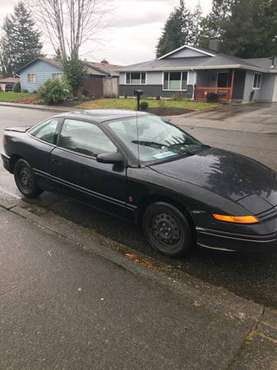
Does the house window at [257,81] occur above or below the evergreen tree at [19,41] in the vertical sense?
below

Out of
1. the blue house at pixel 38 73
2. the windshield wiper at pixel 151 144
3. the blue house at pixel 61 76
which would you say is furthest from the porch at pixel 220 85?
the windshield wiper at pixel 151 144

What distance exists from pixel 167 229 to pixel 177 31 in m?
53.3

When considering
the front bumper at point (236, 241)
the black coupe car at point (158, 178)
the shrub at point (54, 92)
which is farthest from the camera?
the shrub at point (54, 92)

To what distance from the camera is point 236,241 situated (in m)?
2.81

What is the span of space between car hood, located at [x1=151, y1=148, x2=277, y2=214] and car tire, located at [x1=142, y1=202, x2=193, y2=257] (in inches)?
14.2

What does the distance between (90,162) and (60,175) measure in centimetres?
63

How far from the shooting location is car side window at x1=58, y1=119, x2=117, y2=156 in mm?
3770

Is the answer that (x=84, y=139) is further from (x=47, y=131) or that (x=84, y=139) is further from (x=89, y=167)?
(x=47, y=131)

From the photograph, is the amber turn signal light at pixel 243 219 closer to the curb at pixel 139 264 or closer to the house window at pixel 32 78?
the curb at pixel 139 264

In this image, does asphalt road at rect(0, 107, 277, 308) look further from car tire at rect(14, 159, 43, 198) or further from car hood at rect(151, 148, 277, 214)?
car hood at rect(151, 148, 277, 214)

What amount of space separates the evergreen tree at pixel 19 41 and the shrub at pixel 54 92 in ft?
172

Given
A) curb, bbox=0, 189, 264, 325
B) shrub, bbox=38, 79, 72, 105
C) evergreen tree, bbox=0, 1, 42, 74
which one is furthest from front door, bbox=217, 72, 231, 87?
evergreen tree, bbox=0, 1, 42, 74

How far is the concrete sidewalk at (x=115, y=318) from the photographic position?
211 cm

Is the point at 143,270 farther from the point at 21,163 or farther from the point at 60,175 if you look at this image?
the point at 21,163
